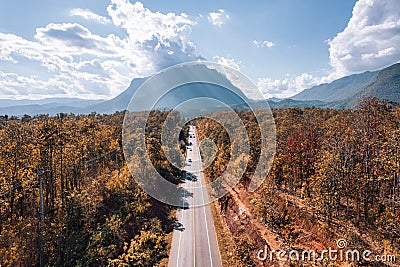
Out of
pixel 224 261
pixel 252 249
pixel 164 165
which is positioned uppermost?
pixel 164 165

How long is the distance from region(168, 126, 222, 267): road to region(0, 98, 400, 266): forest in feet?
3.20

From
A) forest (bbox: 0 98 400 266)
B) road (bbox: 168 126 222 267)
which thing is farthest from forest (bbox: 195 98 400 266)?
road (bbox: 168 126 222 267)

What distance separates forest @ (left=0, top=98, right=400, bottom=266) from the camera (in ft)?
49.9

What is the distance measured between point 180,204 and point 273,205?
1247 cm

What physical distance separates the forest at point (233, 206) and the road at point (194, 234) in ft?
3.20

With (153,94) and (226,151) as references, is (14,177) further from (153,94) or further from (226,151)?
(226,151)

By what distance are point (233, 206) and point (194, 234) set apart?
551 cm

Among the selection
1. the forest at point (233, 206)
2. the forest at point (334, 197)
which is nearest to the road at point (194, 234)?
the forest at point (233, 206)

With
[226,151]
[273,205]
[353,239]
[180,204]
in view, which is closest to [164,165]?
[180,204]

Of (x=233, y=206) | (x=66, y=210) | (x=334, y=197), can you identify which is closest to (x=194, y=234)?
(x=233, y=206)

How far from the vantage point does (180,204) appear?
1194 inches

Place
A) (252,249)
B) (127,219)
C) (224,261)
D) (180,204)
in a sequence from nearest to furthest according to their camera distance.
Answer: (252,249) < (224,261) < (127,219) < (180,204)

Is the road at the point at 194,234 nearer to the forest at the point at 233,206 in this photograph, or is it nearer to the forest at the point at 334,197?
the forest at the point at 233,206

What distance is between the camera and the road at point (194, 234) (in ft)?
65.7
